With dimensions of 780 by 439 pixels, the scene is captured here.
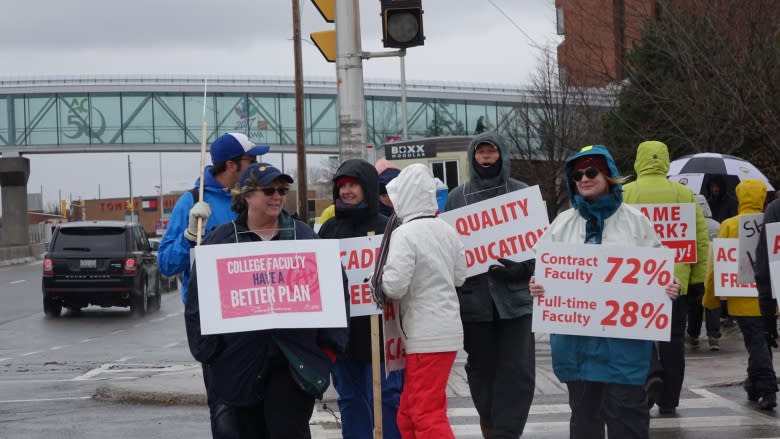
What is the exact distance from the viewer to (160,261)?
700 centimetres

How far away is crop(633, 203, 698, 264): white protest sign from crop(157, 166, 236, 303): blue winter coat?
3.64m

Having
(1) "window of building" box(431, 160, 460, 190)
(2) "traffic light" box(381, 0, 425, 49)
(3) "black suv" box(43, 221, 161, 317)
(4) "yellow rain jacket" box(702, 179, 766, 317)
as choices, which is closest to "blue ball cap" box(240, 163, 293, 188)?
(4) "yellow rain jacket" box(702, 179, 766, 317)

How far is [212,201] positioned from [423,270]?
1.32 metres

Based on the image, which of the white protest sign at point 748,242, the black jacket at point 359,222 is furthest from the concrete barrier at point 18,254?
the black jacket at point 359,222

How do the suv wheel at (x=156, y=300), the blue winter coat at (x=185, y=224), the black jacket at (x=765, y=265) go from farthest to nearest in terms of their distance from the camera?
the suv wheel at (x=156, y=300), the black jacket at (x=765, y=265), the blue winter coat at (x=185, y=224)

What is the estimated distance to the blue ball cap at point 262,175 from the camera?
593 cm

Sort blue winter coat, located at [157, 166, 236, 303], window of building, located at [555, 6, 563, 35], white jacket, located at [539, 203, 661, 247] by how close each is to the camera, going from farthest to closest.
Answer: window of building, located at [555, 6, 563, 35]
blue winter coat, located at [157, 166, 236, 303]
white jacket, located at [539, 203, 661, 247]

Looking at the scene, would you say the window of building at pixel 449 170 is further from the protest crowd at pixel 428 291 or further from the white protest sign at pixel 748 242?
the protest crowd at pixel 428 291

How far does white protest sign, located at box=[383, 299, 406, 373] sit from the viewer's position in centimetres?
712

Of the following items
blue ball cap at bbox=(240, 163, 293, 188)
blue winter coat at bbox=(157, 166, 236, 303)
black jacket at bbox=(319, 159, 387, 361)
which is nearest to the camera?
blue ball cap at bbox=(240, 163, 293, 188)

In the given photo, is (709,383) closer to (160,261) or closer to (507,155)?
(507,155)

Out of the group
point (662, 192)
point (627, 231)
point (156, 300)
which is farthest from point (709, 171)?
point (156, 300)

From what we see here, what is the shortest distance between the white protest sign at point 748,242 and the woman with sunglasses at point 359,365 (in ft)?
11.0

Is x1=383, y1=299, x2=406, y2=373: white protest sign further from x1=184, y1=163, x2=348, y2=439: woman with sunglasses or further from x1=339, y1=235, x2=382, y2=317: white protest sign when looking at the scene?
x1=184, y1=163, x2=348, y2=439: woman with sunglasses
